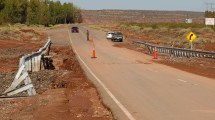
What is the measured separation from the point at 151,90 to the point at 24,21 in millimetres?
138607

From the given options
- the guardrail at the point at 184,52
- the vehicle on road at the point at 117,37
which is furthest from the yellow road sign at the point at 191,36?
the vehicle on road at the point at 117,37

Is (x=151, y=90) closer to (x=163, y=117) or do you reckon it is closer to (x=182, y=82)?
(x=182, y=82)

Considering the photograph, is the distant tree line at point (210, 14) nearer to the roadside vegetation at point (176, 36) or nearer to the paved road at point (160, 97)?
the roadside vegetation at point (176, 36)

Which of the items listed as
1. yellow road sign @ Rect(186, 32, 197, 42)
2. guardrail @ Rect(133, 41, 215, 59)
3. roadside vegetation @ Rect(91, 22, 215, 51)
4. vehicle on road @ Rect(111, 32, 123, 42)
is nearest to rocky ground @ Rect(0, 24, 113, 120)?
guardrail @ Rect(133, 41, 215, 59)

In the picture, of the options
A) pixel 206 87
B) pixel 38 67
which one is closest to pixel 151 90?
pixel 206 87

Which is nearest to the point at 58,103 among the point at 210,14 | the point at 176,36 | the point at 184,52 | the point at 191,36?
the point at 191,36

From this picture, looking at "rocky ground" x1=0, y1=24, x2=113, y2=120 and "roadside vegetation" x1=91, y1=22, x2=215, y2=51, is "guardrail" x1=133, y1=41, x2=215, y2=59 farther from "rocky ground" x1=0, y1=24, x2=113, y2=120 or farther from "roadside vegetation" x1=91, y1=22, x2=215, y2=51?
"rocky ground" x1=0, y1=24, x2=113, y2=120

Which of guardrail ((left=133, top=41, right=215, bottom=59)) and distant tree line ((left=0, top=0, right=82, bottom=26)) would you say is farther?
distant tree line ((left=0, top=0, right=82, bottom=26))

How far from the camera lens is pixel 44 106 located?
14.1 m

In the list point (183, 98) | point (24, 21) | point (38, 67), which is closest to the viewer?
point (183, 98)

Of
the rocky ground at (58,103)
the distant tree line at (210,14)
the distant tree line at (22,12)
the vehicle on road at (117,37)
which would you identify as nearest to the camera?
the rocky ground at (58,103)

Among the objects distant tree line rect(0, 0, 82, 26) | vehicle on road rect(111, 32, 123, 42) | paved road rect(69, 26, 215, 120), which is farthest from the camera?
distant tree line rect(0, 0, 82, 26)

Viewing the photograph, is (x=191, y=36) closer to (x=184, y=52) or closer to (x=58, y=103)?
(x=184, y=52)

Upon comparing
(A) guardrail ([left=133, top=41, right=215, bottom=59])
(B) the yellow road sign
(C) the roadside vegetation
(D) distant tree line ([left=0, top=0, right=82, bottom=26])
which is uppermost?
(D) distant tree line ([left=0, top=0, right=82, bottom=26])
